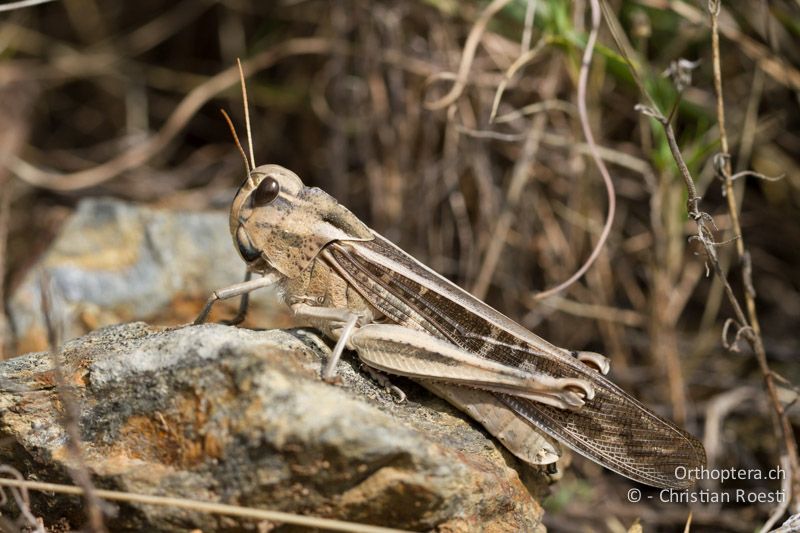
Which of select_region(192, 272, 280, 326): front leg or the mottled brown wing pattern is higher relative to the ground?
select_region(192, 272, 280, 326): front leg

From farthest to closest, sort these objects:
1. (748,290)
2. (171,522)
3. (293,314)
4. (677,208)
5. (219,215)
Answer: (219,215) < (677,208) < (748,290) < (293,314) < (171,522)

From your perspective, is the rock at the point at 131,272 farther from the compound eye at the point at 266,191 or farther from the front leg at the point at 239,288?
the compound eye at the point at 266,191

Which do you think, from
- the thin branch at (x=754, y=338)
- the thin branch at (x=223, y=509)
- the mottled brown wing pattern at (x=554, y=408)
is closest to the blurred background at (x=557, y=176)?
the thin branch at (x=754, y=338)

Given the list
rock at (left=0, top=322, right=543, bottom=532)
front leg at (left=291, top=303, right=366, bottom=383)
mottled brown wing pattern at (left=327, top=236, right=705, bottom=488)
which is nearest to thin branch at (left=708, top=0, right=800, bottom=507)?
mottled brown wing pattern at (left=327, top=236, right=705, bottom=488)

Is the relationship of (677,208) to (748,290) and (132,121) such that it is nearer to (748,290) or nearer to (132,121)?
(748,290)

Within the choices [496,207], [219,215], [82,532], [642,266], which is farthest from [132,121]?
[82,532]

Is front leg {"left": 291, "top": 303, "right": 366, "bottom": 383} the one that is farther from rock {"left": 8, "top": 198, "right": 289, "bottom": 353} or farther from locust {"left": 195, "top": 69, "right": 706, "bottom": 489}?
rock {"left": 8, "top": 198, "right": 289, "bottom": 353}

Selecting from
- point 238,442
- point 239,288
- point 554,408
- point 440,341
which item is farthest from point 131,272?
point 554,408
